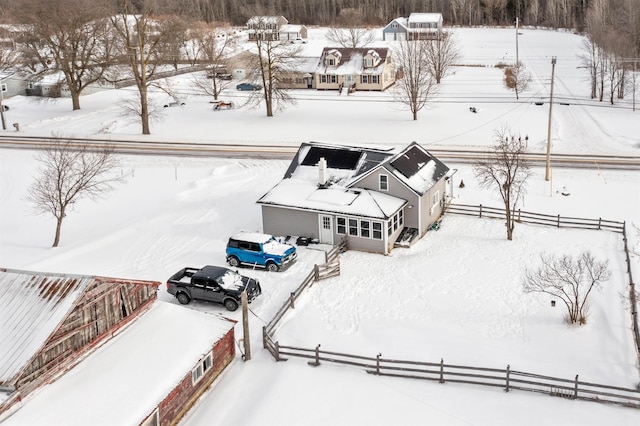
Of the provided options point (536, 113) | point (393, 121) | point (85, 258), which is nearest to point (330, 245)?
point (85, 258)

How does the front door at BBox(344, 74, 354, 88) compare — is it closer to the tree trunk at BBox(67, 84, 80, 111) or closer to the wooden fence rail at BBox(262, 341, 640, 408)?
the tree trunk at BBox(67, 84, 80, 111)

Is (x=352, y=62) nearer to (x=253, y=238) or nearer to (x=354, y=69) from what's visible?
(x=354, y=69)

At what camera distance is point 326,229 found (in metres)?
36.4

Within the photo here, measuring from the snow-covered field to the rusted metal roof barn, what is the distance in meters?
4.37

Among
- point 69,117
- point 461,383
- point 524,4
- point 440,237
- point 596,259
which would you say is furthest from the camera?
point 524,4

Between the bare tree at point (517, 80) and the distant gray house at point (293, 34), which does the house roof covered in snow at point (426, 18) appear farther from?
the bare tree at point (517, 80)

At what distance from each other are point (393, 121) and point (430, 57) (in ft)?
86.7

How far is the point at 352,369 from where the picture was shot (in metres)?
24.7

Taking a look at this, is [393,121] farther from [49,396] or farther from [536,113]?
[49,396]

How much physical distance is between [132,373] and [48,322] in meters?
3.06

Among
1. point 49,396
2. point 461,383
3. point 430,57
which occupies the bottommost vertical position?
point 461,383

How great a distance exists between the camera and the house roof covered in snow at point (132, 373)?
1952 centimetres

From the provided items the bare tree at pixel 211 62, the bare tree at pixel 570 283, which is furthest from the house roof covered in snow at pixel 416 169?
the bare tree at pixel 211 62

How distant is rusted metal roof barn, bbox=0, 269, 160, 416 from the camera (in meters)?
20.3
